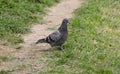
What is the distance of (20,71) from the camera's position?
788 centimetres

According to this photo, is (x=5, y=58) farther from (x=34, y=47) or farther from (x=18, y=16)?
(x=18, y=16)

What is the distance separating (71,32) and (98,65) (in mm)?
2280

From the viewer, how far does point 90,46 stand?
9.31 m

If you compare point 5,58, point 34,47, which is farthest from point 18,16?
point 5,58

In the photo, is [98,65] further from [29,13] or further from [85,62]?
[29,13]

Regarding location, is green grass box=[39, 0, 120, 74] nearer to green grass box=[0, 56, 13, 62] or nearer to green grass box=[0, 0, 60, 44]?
green grass box=[0, 56, 13, 62]

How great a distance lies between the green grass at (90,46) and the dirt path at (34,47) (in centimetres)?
27

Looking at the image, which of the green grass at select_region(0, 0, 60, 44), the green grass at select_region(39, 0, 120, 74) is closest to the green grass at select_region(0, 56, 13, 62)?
the green grass at select_region(39, 0, 120, 74)

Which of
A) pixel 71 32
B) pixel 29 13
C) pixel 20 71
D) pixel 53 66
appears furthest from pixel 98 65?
pixel 29 13

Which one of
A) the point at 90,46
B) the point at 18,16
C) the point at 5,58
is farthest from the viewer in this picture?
the point at 18,16

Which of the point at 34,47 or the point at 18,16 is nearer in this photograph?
the point at 34,47

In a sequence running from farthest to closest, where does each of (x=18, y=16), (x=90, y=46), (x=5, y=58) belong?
1. (x=18, y=16)
2. (x=90, y=46)
3. (x=5, y=58)

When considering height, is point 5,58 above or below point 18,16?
below

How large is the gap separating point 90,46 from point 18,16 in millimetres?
3250
